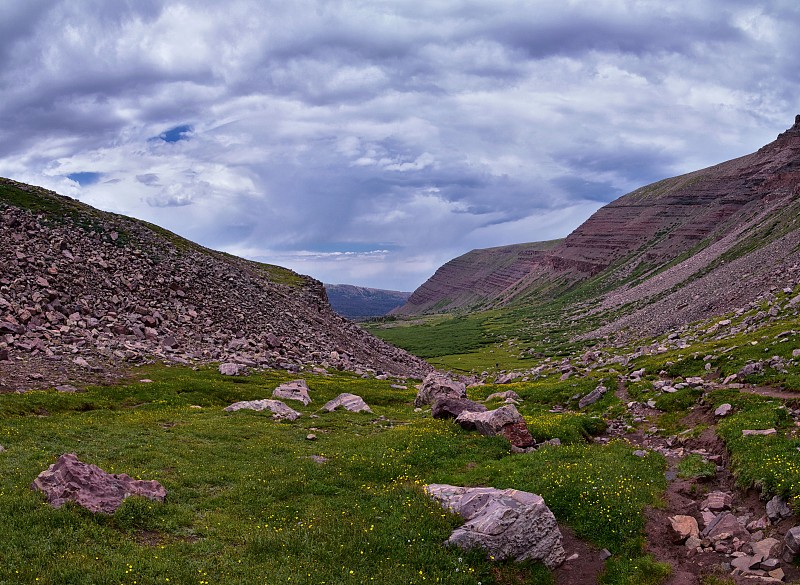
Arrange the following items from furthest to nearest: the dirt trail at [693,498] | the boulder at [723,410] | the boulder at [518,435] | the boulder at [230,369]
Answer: the boulder at [230,369] → the boulder at [723,410] → the boulder at [518,435] → the dirt trail at [693,498]

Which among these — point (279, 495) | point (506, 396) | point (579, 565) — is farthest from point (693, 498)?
point (506, 396)

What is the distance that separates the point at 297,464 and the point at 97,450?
9200 millimetres

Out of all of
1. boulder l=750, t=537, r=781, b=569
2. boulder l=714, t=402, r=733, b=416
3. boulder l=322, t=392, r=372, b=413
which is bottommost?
boulder l=750, t=537, r=781, b=569

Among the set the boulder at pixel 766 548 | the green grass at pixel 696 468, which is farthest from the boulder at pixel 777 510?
the green grass at pixel 696 468

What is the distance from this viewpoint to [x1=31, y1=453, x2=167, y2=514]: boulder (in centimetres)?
1645

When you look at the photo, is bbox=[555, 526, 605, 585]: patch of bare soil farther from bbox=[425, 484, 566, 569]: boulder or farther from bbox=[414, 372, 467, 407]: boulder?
bbox=[414, 372, 467, 407]: boulder

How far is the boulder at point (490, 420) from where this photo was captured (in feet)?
90.2

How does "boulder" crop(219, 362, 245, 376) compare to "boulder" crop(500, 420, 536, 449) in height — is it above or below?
above

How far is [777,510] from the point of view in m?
16.5

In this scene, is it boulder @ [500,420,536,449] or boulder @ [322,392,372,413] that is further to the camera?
boulder @ [322,392,372,413]

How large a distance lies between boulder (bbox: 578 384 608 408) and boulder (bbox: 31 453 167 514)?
30.1m

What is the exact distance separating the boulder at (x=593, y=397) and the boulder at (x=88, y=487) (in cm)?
3015

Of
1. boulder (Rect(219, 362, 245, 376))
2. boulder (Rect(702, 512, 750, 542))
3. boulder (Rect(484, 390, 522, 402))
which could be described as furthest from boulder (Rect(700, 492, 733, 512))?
boulder (Rect(219, 362, 245, 376))

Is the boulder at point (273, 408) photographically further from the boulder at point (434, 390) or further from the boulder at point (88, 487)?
the boulder at point (88, 487)
